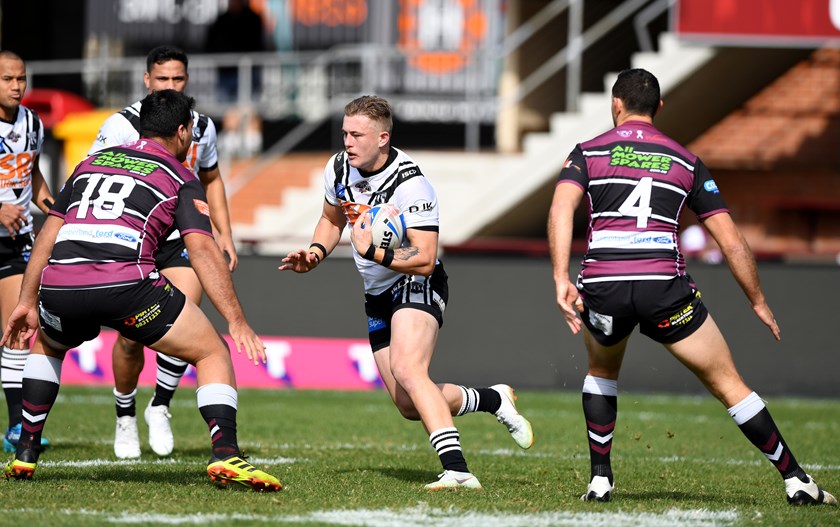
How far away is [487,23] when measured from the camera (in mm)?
20250

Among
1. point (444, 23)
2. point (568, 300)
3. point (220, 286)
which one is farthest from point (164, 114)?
point (444, 23)

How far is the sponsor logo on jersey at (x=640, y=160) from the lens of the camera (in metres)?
6.43

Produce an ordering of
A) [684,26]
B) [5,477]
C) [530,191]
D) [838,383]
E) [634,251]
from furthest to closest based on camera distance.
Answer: [530,191] → [684,26] → [838,383] → [5,477] → [634,251]

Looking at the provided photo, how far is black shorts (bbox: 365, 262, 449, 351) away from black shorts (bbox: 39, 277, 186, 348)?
3.93ft

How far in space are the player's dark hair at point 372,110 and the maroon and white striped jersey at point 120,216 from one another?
3.11 ft

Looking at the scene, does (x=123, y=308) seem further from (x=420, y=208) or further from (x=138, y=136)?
(x=138, y=136)

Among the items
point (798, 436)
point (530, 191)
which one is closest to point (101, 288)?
point (798, 436)

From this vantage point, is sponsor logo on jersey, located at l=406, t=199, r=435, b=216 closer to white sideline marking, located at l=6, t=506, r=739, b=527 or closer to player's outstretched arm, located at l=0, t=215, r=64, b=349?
white sideline marking, located at l=6, t=506, r=739, b=527

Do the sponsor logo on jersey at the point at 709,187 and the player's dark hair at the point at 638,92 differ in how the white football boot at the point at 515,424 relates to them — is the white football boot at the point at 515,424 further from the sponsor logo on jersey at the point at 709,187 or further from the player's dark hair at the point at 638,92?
the player's dark hair at the point at 638,92

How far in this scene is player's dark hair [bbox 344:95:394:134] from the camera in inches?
274

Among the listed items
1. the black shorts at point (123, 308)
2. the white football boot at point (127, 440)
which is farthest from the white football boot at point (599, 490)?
the white football boot at point (127, 440)

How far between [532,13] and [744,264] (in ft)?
46.6

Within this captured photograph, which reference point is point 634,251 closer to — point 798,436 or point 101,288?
point 101,288

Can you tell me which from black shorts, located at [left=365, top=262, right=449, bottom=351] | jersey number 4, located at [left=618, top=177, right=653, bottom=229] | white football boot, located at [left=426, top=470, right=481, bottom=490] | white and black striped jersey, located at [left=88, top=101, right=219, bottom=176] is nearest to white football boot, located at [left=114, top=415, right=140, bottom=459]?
white and black striped jersey, located at [left=88, top=101, right=219, bottom=176]
